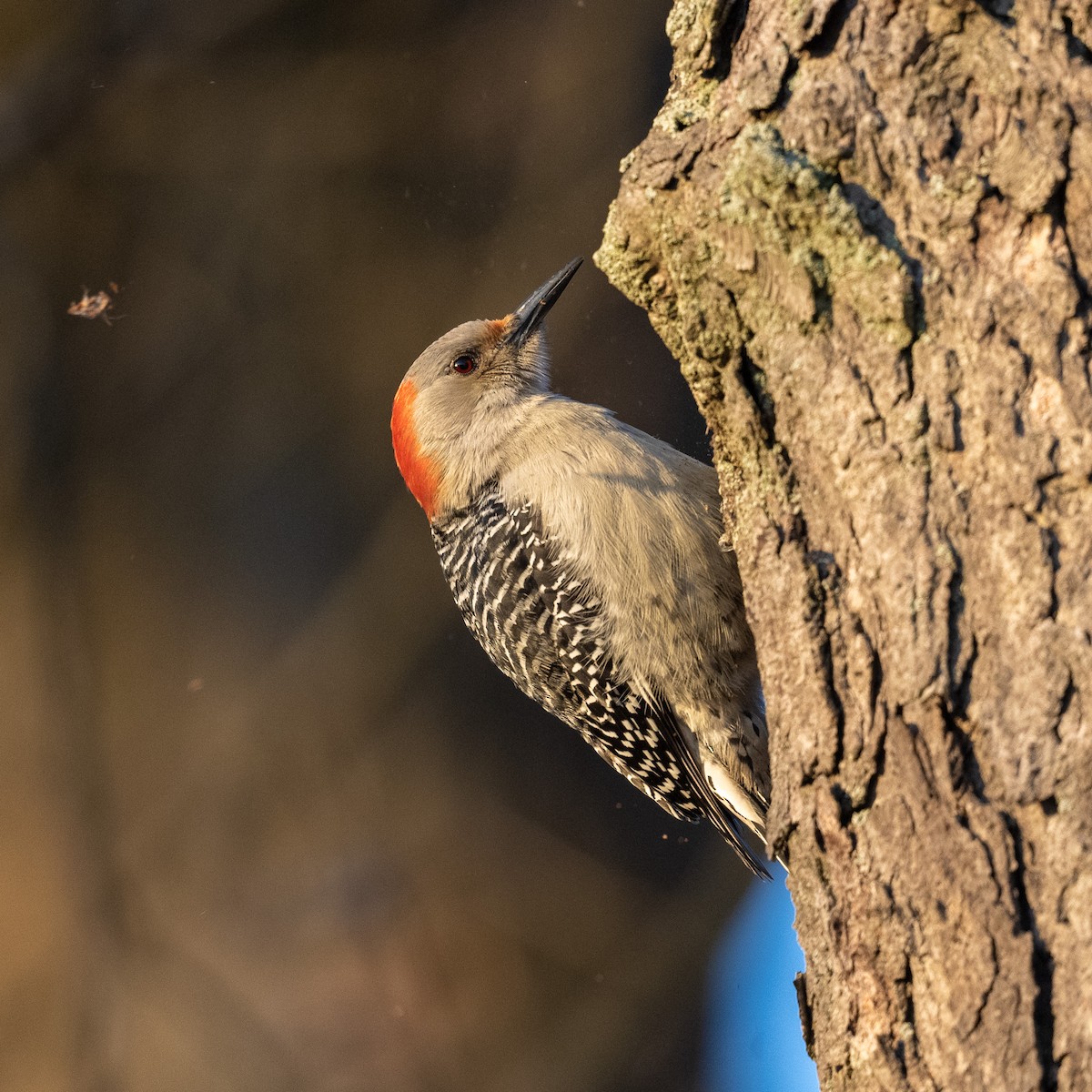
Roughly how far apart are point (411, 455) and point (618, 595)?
4.09 feet

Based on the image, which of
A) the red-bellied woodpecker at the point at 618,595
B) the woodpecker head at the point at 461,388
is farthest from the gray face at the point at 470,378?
the red-bellied woodpecker at the point at 618,595

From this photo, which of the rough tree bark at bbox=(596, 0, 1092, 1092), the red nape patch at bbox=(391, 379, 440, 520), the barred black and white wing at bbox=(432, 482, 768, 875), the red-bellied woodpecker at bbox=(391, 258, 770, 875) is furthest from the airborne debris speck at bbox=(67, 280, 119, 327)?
the rough tree bark at bbox=(596, 0, 1092, 1092)

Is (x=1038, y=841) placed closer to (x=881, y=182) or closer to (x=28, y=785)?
(x=881, y=182)

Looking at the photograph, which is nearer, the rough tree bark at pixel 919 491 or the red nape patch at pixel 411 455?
the rough tree bark at pixel 919 491

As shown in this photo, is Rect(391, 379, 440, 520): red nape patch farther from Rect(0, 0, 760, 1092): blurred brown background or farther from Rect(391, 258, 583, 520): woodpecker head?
Rect(0, 0, 760, 1092): blurred brown background

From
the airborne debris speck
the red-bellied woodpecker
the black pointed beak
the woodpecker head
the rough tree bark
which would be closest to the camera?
the rough tree bark

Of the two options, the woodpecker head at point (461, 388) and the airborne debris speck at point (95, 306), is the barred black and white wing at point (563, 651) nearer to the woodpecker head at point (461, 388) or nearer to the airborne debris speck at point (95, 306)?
the woodpecker head at point (461, 388)

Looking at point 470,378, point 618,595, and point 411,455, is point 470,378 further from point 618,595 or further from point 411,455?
point 618,595

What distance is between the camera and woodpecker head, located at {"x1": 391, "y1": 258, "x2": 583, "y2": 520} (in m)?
4.67

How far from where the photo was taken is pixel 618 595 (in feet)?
12.9

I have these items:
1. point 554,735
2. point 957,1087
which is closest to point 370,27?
point 554,735

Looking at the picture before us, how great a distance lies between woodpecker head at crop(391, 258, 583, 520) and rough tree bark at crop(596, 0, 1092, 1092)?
220 centimetres

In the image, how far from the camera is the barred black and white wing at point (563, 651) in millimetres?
4039

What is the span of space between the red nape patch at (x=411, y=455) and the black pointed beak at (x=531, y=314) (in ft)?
1.51
